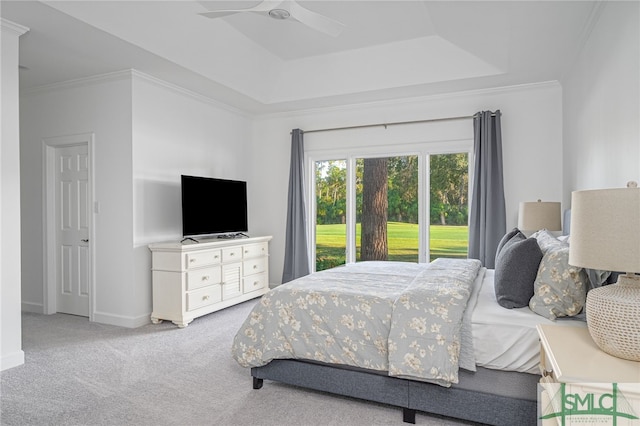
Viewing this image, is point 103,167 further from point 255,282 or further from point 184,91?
point 255,282

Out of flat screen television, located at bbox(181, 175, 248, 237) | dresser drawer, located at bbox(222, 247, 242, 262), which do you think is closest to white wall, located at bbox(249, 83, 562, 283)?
flat screen television, located at bbox(181, 175, 248, 237)

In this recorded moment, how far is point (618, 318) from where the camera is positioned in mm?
1487

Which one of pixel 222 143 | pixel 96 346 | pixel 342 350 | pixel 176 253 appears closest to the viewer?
pixel 342 350

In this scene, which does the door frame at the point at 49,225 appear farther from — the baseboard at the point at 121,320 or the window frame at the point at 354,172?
the window frame at the point at 354,172

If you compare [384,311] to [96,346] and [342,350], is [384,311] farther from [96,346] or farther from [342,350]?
[96,346]

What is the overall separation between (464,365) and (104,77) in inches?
169

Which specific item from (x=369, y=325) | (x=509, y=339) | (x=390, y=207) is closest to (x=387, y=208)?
(x=390, y=207)

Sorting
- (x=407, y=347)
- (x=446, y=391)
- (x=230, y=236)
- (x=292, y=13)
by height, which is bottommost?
(x=446, y=391)

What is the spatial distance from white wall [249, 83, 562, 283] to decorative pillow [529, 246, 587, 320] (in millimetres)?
2667

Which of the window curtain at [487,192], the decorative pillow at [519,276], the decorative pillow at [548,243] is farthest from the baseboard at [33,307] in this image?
the decorative pillow at [548,243]

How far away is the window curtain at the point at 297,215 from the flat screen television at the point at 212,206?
674 millimetres

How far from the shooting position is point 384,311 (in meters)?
2.27

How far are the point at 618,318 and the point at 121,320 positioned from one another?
4202 millimetres

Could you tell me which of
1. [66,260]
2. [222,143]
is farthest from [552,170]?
[66,260]
